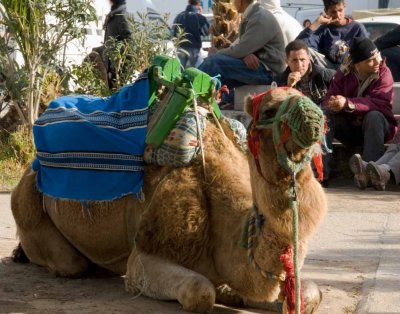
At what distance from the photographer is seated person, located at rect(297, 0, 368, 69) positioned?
38.2 feet

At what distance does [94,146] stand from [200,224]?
106 centimetres

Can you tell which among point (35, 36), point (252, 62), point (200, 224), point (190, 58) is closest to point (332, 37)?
point (252, 62)

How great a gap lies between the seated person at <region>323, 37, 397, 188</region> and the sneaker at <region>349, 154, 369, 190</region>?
35 centimetres

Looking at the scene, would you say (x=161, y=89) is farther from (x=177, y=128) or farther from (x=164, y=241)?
(x=164, y=241)

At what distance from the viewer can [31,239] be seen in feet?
21.5

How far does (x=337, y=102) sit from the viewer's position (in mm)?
10055

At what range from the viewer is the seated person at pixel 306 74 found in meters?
10.1

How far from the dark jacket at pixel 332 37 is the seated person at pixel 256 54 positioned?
0.39 metres

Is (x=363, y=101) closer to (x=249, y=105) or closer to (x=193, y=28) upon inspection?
(x=249, y=105)

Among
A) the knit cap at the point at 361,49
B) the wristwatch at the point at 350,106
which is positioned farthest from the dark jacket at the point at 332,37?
the wristwatch at the point at 350,106

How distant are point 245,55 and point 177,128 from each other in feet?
19.4

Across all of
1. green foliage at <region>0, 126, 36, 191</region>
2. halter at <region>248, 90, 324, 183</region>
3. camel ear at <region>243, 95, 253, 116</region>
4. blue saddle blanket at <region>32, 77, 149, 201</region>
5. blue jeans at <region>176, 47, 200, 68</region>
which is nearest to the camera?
halter at <region>248, 90, 324, 183</region>

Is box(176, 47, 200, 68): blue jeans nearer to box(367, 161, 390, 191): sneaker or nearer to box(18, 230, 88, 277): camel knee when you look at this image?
box(367, 161, 390, 191): sneaker

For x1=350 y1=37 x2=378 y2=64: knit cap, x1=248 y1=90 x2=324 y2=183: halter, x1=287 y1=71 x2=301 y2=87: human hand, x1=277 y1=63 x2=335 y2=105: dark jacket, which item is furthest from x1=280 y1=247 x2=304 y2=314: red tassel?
x1=277 y1=63 x2=335 y2=105: dark jacket
